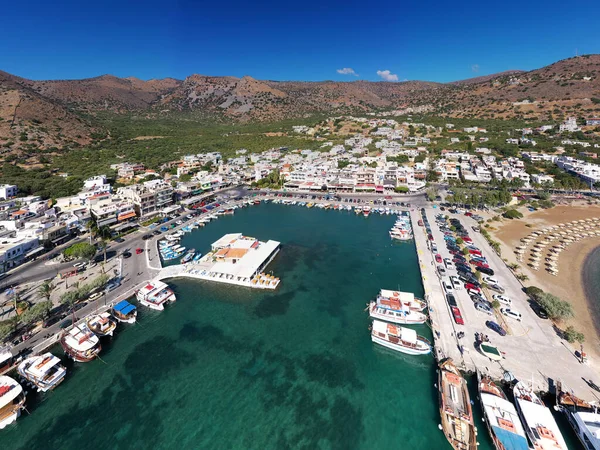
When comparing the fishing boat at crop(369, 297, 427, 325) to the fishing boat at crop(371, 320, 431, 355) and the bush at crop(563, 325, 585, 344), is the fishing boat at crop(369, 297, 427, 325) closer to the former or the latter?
the fishing boat at crop(371, 320, 431, 355)

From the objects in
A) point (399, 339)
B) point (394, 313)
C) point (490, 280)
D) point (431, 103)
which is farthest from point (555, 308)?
point (431, 103)

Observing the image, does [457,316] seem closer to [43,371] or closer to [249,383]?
[249,383]

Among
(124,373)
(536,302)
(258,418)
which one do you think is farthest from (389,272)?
(124,373)

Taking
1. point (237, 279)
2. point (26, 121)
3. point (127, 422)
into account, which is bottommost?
point (127, 422)

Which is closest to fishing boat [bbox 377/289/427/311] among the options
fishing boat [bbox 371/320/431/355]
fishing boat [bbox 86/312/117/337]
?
fishing boat [bbox 371/320/431/355]

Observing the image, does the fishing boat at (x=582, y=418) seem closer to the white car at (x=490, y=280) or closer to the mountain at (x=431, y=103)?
the white car at (x=490, y=280)

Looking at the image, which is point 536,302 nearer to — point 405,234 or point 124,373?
point 405,234
